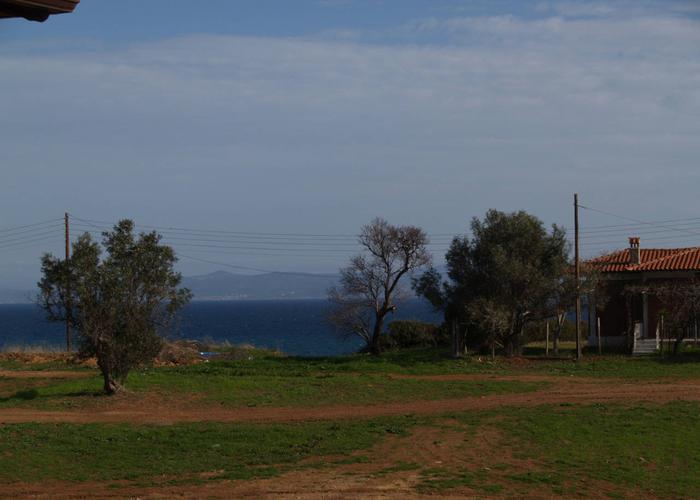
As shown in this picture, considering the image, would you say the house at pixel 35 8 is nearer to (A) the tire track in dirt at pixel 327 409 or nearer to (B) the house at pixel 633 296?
(A) the tire track in dirt at pixel 327 409

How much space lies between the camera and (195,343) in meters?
50.8

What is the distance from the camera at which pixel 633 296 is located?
41.1 metres

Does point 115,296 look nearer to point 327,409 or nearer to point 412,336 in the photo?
point 327,409

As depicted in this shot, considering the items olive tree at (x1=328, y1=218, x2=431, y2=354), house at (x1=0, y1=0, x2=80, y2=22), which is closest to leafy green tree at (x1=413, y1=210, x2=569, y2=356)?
olive tree at (x1=328, y1=218, x2=431, y2=354)

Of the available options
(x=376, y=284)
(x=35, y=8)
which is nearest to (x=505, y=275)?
(x=376, y=284)

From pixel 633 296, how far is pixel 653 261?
2543 mm

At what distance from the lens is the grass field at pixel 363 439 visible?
15477mm

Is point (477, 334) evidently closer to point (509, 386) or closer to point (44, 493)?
point (509, 386)

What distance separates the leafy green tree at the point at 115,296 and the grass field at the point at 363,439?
1278 millimetres

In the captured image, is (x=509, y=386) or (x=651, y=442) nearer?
(x=651, y=442)

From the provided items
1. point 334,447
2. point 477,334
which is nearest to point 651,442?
point 334,447

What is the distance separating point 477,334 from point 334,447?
77.7 ft

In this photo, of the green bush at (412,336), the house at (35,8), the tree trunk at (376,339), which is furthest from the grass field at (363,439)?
the green bush at (412,336)

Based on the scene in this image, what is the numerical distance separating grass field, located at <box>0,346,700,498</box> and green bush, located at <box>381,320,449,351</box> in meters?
16.5
